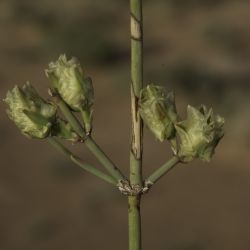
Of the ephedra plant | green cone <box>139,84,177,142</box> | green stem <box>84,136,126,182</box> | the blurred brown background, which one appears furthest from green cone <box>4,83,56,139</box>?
the blurred brown background

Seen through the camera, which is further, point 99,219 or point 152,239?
point 99,219

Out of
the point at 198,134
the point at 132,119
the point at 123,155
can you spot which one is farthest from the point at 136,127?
the point at 123,155

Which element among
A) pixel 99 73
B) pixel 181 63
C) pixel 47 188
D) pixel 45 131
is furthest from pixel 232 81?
pixel 45 131

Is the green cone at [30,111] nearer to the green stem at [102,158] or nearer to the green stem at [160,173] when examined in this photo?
the green stem at [102,158]

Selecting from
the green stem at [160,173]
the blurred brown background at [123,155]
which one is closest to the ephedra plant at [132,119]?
the green stem at [160,173]

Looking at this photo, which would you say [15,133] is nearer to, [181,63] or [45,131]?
[181,63]

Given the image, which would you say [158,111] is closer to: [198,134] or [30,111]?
[198,134]
